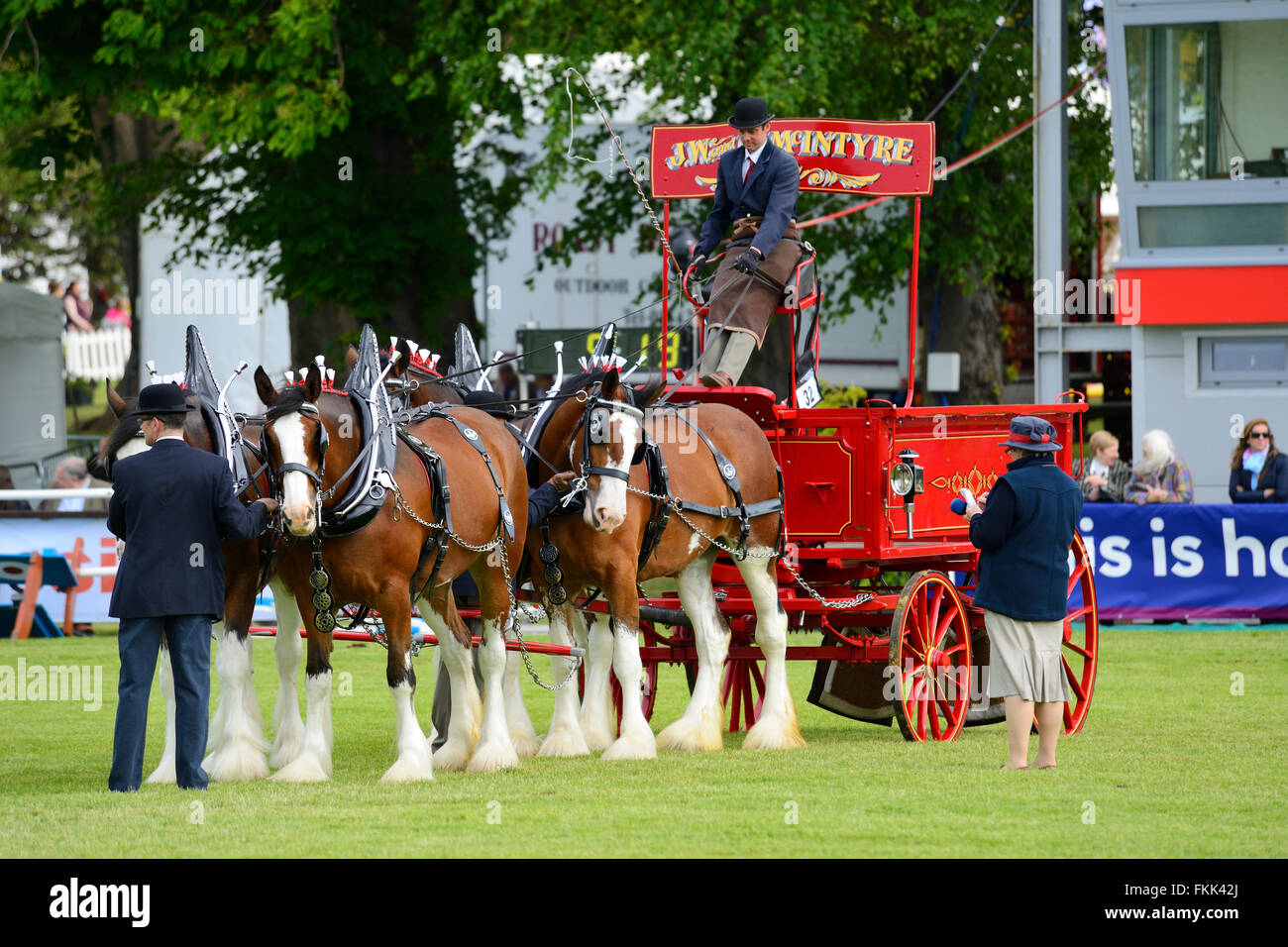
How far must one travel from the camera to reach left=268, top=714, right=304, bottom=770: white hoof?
998cm

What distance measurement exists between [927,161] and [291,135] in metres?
11.2

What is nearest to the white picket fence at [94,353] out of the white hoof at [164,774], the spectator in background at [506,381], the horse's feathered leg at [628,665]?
the spectator in background at [506,381]

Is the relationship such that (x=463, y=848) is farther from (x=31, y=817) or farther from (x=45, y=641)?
(x=45, y=641)

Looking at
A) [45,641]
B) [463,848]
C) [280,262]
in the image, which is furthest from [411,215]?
[463,848]

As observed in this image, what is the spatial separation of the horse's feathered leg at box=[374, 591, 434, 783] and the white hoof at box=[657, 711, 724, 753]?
64.6 inches

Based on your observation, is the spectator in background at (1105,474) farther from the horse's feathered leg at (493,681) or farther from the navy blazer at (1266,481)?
the horse's feathered leg at (493,681)

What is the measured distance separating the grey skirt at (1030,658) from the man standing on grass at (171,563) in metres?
3.63

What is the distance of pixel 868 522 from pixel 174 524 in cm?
389

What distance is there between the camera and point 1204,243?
857 inches

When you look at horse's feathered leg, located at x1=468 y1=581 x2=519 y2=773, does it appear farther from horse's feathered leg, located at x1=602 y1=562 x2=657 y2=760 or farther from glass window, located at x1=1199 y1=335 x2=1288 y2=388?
glass window, located at x1=1199 y1=335 x2=1288 y2=388

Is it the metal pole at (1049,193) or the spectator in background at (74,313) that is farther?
the spectator in background at (74,313)

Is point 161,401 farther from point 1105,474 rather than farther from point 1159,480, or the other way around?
point 1105,474

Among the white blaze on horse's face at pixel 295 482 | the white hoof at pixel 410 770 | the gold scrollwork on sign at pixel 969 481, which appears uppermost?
the white blaze on horse's face at pixel 295 482

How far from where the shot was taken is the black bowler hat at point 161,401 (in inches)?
352
